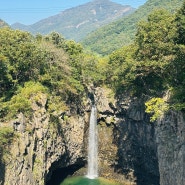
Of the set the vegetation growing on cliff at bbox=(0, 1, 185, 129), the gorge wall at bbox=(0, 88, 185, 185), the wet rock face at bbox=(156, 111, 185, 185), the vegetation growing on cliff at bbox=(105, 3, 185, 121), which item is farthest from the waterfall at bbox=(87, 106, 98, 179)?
the wet rock face at bbox=(156, 111, 185, 185)

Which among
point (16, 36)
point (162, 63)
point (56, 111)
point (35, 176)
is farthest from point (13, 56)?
point (162, 63)

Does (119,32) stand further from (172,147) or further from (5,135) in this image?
(5,135)

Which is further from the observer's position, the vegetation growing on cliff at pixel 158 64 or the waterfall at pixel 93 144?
the waterfall at pixel 93 144

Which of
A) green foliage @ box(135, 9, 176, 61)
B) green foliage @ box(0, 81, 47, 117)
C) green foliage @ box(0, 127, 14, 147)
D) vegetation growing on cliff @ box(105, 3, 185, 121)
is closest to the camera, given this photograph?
green foliage @ box(0, 127, 14, 147)

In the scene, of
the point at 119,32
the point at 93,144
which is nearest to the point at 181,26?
the point at 93,144

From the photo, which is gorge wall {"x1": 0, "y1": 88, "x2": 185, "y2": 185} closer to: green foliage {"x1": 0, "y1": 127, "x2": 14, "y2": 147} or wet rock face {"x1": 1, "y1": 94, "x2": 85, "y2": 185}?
wet rock face {"x1": 1, "y1": 94, "x2": 85, "y2": 185}

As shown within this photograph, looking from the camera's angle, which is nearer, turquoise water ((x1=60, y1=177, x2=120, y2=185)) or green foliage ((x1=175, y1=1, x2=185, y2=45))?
green foliage ((x1=175, y1=1, x2=185, y2=45))

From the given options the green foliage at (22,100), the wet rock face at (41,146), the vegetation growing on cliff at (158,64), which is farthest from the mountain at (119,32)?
the green foliage at (22,100)

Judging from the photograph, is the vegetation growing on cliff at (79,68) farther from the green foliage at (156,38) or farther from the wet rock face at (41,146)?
the wet rock face at (41,146)

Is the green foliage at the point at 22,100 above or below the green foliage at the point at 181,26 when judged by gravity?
below
